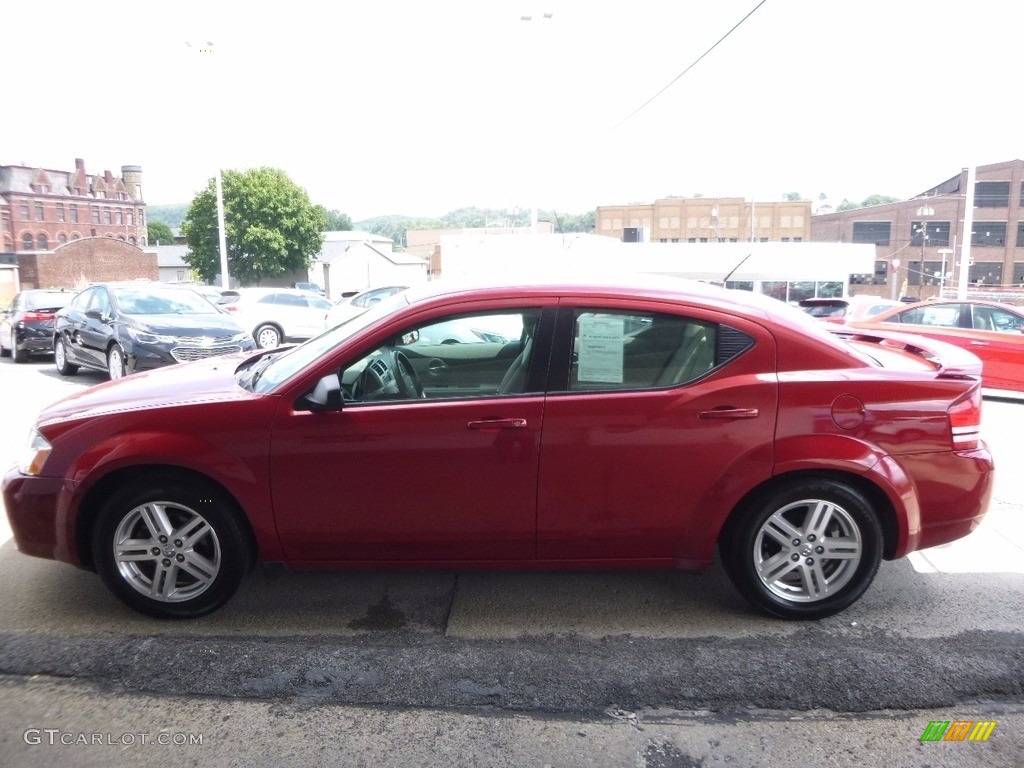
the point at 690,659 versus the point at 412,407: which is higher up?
the point at 412,407

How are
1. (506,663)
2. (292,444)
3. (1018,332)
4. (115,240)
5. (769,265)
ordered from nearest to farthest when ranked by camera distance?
(506,663), (292,444), (1018,332), (769,265), (115,240)

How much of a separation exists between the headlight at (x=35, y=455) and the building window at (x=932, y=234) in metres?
58.5

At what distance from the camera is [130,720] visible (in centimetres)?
316

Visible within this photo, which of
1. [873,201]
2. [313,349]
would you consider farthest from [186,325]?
[873,201]

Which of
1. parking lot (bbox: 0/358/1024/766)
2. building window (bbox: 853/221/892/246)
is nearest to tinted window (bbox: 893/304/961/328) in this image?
parking lot (bbox: 0/358/1024/766)

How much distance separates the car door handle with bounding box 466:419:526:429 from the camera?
3734 millimetres

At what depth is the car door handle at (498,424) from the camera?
147 inches

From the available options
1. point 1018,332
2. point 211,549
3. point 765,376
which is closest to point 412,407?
point 211,549

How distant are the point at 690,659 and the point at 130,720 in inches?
91.1

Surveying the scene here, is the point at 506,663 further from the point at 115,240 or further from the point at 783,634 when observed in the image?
the point at 115,240

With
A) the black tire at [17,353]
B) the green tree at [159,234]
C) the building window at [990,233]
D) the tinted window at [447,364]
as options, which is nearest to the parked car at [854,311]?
the tinted window at [447,364]

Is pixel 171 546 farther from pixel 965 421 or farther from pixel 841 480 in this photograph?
pixel 965 421

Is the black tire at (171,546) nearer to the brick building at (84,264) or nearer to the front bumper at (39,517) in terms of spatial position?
the front bumper at (39,517)

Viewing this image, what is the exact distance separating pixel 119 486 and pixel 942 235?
59.8 m
